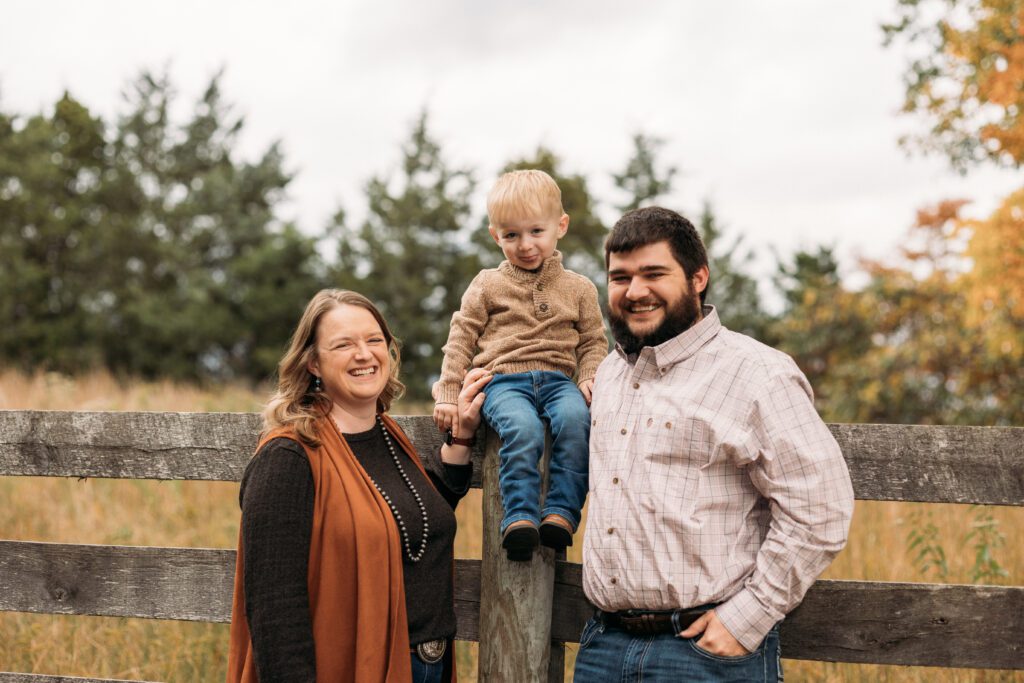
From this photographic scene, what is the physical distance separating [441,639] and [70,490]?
572cm

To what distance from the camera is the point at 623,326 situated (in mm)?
2662

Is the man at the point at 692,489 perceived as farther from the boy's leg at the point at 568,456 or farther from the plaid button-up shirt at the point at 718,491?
the boy's leg at the point at 568,456

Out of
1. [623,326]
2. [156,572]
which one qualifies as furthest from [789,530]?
[156,572]

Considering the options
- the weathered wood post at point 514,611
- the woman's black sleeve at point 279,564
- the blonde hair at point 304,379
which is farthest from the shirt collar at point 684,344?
the woman's black sleeve at point 279,564

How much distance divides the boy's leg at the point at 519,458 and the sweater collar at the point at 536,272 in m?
0.57

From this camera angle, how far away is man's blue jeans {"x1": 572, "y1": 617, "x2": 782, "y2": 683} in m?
2.40

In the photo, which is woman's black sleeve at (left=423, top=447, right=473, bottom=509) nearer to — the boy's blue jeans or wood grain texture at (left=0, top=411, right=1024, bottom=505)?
wood grain texture at (left=0, top=411, right=1024, bottom=505)

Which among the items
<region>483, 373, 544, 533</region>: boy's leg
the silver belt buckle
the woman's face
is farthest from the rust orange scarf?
<region>483, 373, 544, 533</region>: boy's leg

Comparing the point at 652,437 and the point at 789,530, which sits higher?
the point at 652,437

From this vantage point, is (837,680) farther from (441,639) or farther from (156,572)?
(156,572)

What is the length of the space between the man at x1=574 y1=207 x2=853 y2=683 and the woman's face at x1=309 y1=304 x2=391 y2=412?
0.74m

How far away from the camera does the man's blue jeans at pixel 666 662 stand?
2402 mm

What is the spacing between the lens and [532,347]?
320cm

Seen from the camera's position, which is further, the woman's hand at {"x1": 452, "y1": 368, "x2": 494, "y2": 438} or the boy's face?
the boy's face
